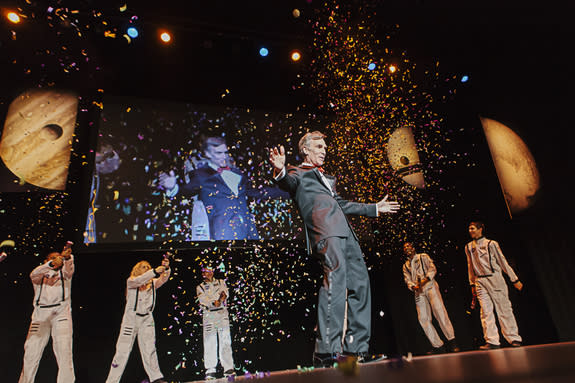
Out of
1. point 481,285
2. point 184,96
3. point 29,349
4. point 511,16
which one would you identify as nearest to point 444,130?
point 511,16

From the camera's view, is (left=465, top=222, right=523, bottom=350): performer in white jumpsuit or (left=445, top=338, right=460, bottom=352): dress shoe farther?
(left=445, top=338, right=460, bottom=352): dress shoe

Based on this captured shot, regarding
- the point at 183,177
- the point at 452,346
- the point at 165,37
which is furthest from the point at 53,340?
the point at 452,346

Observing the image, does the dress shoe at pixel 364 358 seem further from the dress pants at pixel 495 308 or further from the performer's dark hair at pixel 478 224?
the performer's dark hair at pixel 478 224

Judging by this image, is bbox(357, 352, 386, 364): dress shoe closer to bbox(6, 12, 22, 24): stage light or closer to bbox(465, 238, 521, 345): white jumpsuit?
bbox(465, 238, 521, 345): white jumpsuit

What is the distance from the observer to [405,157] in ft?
17.0

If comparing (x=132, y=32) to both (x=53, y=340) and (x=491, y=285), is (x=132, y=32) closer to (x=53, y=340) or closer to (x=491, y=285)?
(x=53, y=340)

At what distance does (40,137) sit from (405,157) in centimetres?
503

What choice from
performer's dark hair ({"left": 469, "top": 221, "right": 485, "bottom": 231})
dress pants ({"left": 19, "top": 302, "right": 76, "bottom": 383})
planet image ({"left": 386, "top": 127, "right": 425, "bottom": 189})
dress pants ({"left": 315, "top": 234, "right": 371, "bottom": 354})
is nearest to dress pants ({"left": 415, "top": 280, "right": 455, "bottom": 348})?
performer's dark hair ({"left": 469, "top": 221, "right": 485, "bottom": 231})

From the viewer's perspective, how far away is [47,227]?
4.15 m

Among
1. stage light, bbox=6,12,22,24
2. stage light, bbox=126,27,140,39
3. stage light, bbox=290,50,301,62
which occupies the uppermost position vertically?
stage light, bbox=126,27,140,39

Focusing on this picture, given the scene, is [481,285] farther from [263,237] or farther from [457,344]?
[263,237]

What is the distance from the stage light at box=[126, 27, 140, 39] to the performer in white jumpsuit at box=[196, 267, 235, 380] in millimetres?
3330

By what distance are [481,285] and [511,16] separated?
12.0 feet

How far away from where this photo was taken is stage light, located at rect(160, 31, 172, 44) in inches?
184
